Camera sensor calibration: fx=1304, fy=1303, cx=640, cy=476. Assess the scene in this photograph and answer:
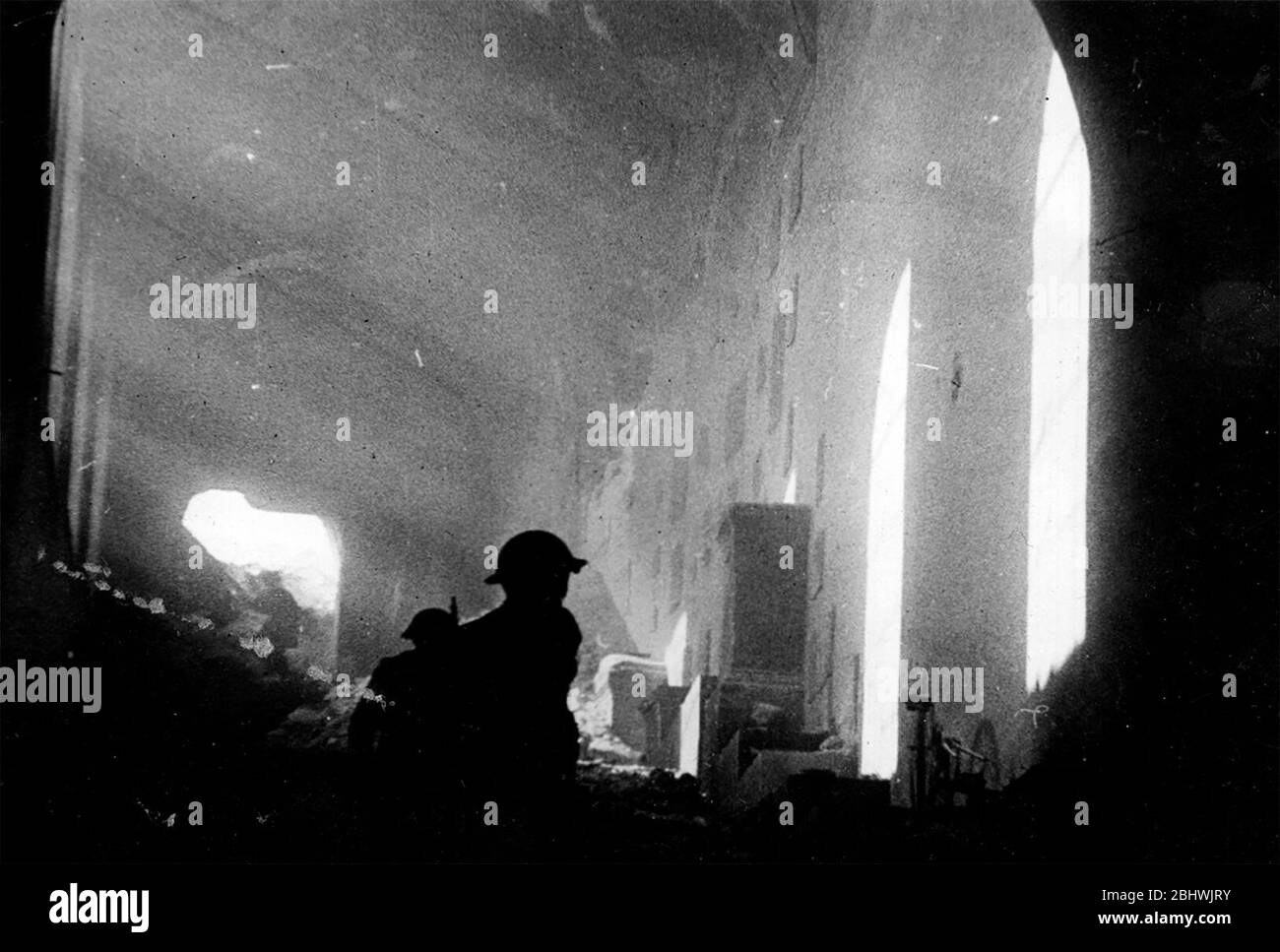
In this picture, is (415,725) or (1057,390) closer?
(415,725)

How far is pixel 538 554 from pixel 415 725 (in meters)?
0.55

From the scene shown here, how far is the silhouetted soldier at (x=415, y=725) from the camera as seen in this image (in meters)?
3.38

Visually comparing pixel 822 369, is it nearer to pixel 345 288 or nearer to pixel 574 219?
pixel 574 219

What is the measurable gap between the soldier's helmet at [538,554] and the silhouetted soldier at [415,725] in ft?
0.69

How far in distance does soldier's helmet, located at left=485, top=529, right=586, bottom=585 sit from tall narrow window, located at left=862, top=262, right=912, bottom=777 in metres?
0.80

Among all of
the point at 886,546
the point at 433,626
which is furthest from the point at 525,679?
the point at 886,546

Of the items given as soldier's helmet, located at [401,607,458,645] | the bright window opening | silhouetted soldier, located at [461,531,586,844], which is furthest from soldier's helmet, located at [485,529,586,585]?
the bright window opening

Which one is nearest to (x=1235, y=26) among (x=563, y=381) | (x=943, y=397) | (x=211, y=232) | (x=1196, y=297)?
(x=1196, y=297)

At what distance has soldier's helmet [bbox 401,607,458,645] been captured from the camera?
135 inches

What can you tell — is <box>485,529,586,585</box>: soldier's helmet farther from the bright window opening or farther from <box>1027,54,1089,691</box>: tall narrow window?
<box>1027,54,1089,691</box>: tall narrow window

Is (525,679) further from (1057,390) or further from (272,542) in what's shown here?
(1057,390)

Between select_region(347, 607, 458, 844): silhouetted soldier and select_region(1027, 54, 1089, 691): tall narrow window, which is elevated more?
select_region(1027, 54, 1089, 691): tall narrow window

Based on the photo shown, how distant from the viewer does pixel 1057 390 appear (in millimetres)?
3518

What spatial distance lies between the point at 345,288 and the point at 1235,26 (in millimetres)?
2572
